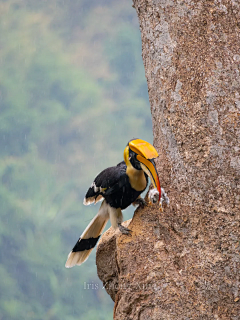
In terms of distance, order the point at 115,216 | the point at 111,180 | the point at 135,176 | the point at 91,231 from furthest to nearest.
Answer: the point at 91,231, the point at 115,216, the point at 111,180, the point at 135,176

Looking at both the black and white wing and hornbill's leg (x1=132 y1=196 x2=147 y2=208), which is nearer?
hornbill's leg (x1=132 y1=196 x2=147 y2=208)

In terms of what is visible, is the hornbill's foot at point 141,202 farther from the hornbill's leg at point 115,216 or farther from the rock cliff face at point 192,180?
the hornbill's leg at point 115,216

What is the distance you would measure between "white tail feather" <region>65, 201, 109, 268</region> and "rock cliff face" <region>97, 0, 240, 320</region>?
2.33 ft

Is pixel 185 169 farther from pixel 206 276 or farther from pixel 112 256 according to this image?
pixel 112 256

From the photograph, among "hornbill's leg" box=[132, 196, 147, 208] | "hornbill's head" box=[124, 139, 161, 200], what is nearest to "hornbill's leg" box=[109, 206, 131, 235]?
"hornbill's leg" box=[132, 196, 147, 208]

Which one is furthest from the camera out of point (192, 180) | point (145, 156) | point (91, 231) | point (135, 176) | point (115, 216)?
point (91, 231)

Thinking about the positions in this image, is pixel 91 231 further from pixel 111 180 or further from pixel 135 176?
pixel 135 176

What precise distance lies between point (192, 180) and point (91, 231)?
1.28 metres

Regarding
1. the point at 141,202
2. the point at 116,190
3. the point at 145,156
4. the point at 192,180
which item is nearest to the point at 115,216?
the point at 116,190

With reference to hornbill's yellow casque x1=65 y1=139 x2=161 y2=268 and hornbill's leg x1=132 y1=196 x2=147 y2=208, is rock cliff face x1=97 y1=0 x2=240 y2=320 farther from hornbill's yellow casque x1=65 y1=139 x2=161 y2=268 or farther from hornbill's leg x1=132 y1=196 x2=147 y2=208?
hornbill's yellow casque x1=65 y1=139 x2=161 y2=268

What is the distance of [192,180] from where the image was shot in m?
2.56

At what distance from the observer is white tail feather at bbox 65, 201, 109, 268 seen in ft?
11.2

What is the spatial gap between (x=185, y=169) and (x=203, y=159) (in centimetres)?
15

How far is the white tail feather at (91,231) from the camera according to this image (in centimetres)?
341
